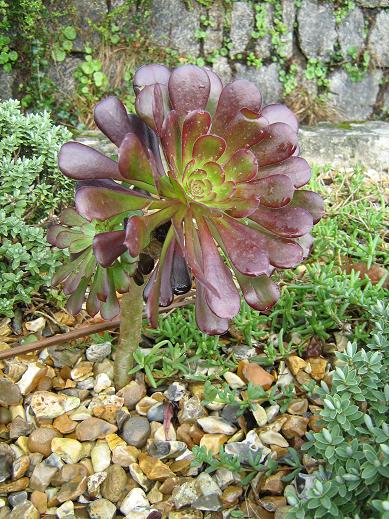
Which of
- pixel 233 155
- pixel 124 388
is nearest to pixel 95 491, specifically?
pixel 124 388

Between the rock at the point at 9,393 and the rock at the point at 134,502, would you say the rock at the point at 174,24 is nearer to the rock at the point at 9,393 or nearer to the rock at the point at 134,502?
the rock at the point at 9,393

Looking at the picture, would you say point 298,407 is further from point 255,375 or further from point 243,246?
point 243,246

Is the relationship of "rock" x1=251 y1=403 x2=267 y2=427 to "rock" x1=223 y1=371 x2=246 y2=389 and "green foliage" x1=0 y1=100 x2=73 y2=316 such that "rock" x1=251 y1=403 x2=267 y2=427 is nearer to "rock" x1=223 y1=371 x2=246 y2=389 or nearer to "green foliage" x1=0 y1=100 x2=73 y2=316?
"rock" x1=223 y1=371 x2=246 y2=389

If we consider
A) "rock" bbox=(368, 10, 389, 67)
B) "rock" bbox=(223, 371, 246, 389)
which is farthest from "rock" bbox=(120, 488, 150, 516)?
"rock" bbox=(368, 10, 389, 67)

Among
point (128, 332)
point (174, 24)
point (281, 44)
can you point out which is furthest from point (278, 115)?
point (281, 44)

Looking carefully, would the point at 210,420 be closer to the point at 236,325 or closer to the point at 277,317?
the point at 236,325

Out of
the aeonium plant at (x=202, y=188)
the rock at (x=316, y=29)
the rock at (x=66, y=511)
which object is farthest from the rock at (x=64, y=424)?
the rock at (x=316, y=29)
